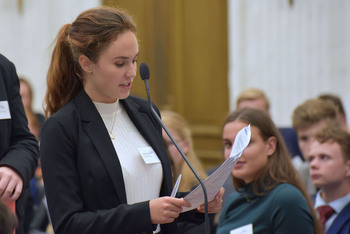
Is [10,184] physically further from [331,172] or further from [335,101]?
[335,101]

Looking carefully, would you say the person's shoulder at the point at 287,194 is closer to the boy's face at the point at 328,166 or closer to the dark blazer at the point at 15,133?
the boy's face at the point at 328,166

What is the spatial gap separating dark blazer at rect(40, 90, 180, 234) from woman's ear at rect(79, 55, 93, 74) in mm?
138

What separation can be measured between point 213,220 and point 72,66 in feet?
6.17

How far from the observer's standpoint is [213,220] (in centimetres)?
370

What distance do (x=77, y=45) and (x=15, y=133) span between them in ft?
1.71

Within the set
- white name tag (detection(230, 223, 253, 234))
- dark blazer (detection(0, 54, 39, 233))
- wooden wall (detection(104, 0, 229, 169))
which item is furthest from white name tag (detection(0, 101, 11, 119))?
wooden wall (detection(104, 0, 229, 169))

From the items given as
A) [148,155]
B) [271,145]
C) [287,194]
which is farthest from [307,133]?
[148,155]

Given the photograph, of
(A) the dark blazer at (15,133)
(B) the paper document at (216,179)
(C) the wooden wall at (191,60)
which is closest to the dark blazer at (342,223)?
(B) the paper document at (216,179)

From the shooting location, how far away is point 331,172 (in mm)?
3271

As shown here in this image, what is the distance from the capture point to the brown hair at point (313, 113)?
4.13 metres

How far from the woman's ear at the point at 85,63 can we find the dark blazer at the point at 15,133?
1.40 ft

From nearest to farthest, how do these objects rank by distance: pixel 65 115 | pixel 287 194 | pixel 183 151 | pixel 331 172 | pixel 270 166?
pixel 65 115 < pixel 287 194 < pixel 270 166 < pixel 331 172 < pixel 183 151

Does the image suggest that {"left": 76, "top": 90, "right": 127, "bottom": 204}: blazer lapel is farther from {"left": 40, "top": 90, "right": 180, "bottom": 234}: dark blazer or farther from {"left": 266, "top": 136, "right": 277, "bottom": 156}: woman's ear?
{"left": 266, "top": 136, "right": 277, "bottom": 156}: woman's ear

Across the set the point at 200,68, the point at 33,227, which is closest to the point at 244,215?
the point at 33,227
